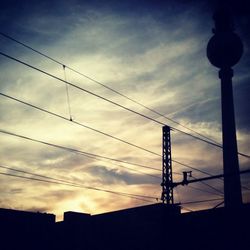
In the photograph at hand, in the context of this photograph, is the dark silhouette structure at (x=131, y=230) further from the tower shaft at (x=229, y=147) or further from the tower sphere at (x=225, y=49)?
the tower sphere at (x=225, y=49)

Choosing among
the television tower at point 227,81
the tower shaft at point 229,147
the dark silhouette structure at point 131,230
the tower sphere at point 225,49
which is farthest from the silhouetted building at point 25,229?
the tower sphere at point 225,49

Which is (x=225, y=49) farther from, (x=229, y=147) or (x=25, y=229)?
(x=25, y=229)

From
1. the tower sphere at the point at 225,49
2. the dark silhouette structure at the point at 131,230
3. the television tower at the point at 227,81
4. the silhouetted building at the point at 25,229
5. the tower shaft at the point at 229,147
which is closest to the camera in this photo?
the dark silhouette structure at the point at 131,230

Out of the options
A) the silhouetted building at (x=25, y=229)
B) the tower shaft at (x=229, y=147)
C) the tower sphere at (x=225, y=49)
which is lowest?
the silhouetted building at (x=25, y=229)

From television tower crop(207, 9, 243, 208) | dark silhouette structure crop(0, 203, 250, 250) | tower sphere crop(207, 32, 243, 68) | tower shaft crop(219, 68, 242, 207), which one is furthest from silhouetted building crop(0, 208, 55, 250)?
tower sphere crop(207, 32, 243, 68)

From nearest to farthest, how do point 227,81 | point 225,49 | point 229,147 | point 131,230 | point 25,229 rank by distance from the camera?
1. point 25,229
2. point 131,230
3. point 229,147
4. point 227,81
5. point 225,49

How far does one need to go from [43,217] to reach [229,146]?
2388 centimetres

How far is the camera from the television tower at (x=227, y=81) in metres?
36.5

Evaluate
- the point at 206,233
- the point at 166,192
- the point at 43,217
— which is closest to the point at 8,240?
the point at 43,217

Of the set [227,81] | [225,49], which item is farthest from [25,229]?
[225,49]

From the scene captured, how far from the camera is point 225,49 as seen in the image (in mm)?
42688

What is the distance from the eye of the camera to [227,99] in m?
38.4

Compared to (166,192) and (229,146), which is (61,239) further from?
(229,146)

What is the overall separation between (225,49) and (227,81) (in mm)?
6144
